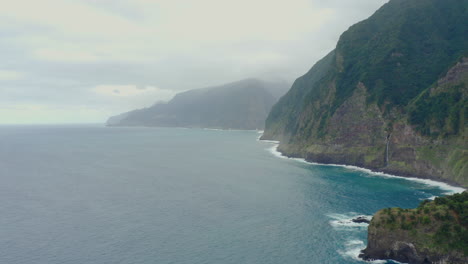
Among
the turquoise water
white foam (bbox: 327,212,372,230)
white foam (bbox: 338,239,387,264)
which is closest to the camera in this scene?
white foam (bbox: 338,239,387,264)

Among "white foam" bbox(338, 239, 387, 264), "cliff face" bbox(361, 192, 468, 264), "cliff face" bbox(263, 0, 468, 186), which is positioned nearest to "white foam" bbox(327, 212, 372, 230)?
"white foam" bbox(338, 239, 387, 264)

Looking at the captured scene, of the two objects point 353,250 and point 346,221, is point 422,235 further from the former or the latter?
point 346,221

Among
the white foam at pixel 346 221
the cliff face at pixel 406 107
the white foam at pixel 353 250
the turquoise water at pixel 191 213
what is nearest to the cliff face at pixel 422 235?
the white foam at pixel 353 250

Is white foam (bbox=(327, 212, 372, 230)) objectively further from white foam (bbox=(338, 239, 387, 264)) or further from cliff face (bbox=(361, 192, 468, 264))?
cliff face (bbox=(361, 192, 468, 264))

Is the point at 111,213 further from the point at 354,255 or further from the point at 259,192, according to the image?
the point at 354,255

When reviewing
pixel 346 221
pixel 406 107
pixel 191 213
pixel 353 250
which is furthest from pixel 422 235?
pixel 406 107

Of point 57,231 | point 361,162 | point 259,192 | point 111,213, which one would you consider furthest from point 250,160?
point 57,231
